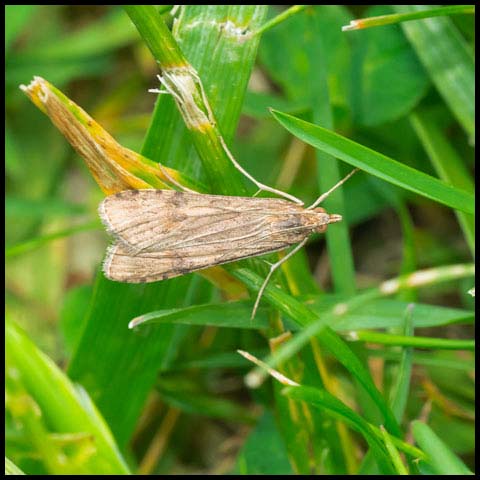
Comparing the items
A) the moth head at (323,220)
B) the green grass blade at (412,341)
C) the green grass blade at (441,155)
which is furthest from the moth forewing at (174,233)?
the green grass blade at (441,155)

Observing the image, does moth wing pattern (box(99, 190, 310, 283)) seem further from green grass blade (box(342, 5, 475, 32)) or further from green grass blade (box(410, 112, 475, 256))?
→ green grass blade (box(410, 112, 475, 256))

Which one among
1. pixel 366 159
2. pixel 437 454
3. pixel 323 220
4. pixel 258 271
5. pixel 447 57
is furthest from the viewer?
pixel 447 57

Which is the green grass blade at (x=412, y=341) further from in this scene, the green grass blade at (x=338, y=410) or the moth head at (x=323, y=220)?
the moth head at (x=323, y=220)

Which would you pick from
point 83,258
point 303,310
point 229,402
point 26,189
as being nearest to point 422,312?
point 303,310

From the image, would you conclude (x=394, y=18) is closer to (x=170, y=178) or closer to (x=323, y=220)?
(x=323, y=220)

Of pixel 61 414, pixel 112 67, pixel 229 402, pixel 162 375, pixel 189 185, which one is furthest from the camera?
pixel 112 67

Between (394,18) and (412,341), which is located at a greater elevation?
(394,18)

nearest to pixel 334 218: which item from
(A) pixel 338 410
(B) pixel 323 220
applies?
(B) pixel 323 220

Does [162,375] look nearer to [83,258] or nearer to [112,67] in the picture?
[83,258]
